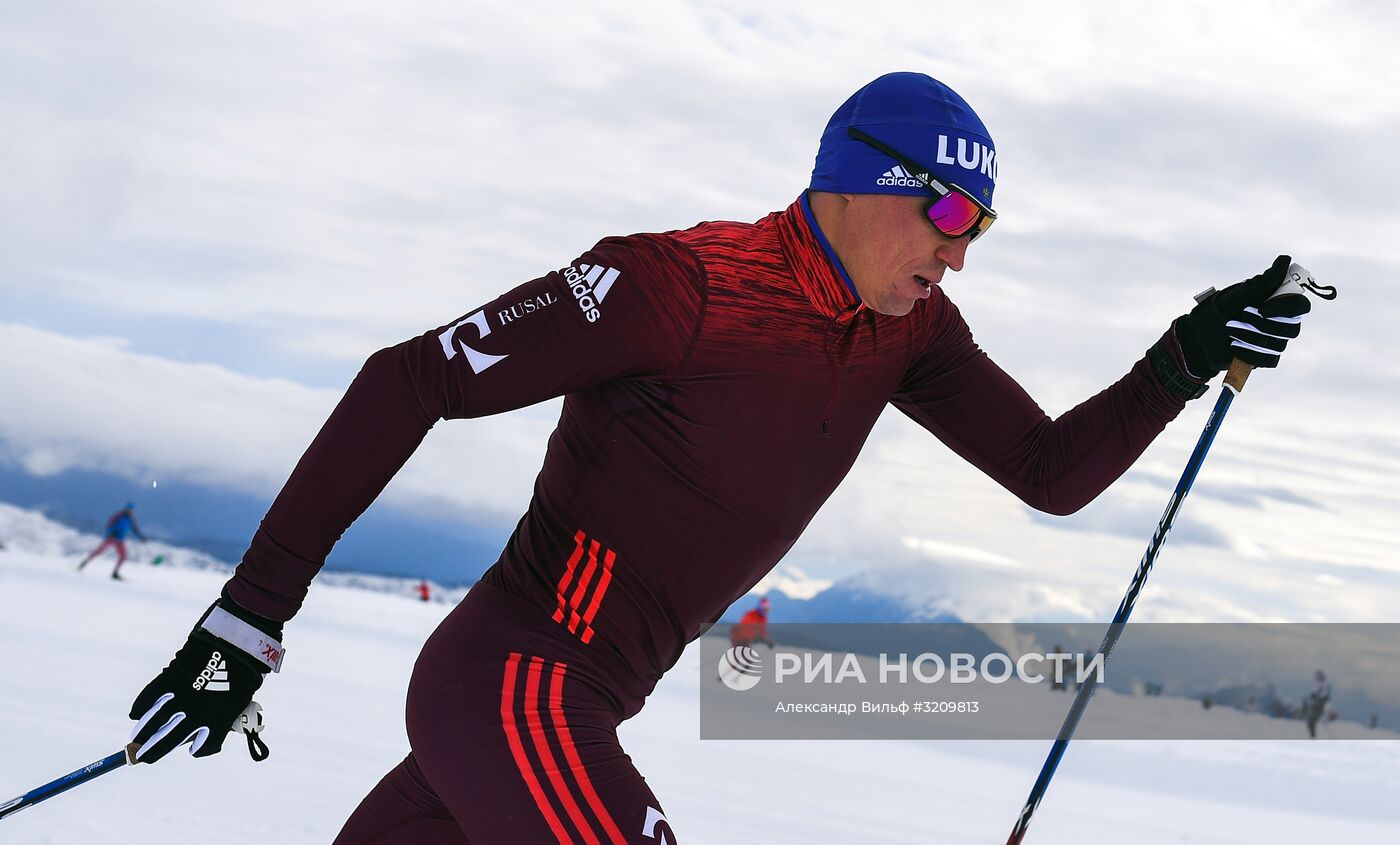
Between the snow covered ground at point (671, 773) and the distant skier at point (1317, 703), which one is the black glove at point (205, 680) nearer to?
the snow covered ground at point (671, 773)

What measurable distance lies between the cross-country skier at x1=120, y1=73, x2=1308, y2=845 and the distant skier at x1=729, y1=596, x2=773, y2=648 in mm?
11727

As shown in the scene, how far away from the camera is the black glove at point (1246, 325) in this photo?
2131mm

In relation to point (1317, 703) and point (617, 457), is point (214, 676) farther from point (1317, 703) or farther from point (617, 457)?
point (1317, 703)

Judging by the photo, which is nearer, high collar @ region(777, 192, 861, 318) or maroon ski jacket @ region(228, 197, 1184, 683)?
maroon ski jacket @ region(228, 197, 1184, 683)

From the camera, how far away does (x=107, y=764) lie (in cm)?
203

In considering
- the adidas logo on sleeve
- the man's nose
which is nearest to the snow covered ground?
the adidas logo on sleeve

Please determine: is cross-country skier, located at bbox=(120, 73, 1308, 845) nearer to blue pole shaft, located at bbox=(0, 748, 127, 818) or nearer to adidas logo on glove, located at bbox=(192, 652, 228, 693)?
adidas logo on glove, located at bbox=(192, 652, 228, 693)

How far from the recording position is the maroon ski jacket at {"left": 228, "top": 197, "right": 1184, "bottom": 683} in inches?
62.5

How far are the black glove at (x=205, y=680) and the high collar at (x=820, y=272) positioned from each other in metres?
0.85

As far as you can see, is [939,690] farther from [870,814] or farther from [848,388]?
[848,388]

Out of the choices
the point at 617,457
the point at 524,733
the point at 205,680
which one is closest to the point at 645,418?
the point at 617,457

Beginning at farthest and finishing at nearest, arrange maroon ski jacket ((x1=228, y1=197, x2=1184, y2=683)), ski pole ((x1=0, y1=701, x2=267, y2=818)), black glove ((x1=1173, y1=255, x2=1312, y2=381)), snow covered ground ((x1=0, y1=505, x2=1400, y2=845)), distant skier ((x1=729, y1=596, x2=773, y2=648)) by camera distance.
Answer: distant skier ((x1=729, y1=596, x2=773, y2=648)), snow covered ground ((x1=0, y1=505, x2=1400, y2=845)), black glove ((x1=1173, y1=255, x2=1312, y2=381)), ski pole ((x1=0, y1=701, x2=267, y2=818)), maroon ski jacket ((x1=228, y1=197, x2=1184, y2=683))

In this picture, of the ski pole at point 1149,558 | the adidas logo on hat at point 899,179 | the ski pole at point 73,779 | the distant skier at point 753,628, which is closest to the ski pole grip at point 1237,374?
the ski pole at point 1149,558

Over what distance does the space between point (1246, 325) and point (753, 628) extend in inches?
493
